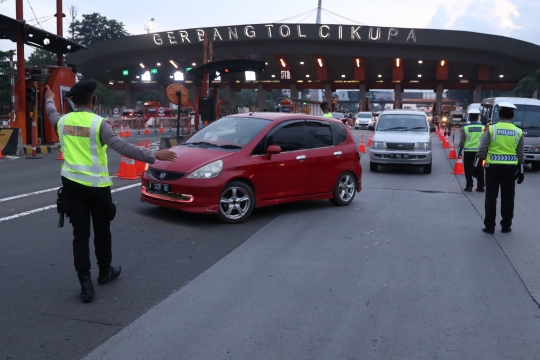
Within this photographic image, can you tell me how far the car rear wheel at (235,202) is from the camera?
852cm

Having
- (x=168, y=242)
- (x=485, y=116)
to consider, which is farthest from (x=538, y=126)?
(x=168, y=242)

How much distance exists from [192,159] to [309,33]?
166ft

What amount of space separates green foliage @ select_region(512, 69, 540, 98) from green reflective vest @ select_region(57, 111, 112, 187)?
54.9 meters

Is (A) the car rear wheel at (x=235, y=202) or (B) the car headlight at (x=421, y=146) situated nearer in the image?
(A) the car rear wheel at (x=235, y=202)

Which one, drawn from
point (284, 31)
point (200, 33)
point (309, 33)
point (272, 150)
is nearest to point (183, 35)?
point (200, 33)

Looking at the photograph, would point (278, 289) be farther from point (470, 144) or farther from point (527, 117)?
point (527, 117)

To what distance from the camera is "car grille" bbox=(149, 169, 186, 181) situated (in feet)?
27.7

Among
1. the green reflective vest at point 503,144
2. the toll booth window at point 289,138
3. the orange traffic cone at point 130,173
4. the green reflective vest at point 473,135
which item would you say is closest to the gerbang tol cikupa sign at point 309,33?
the orange traffic cone at point 130,173

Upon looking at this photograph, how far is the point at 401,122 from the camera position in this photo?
17.6 metres

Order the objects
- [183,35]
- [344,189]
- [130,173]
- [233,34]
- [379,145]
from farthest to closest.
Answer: [183,35]
[233,34]
[379,145]
[130,173]
[344,189]

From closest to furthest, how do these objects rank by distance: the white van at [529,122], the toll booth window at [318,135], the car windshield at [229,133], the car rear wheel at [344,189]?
1. the car windshield at [229,133]
2. the toll booth window at [318,135]
3. the car rear wheel at [344,189]
4. the white van at [529,122]

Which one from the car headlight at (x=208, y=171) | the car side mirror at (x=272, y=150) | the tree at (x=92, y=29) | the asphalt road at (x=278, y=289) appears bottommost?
the asphalt road at (x=278, y=289)

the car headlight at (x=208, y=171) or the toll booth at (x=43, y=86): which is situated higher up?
the toll booth at (x=43, y=86)

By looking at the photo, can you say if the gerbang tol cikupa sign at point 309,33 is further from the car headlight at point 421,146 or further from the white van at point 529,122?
the car headlight at point 421,146
